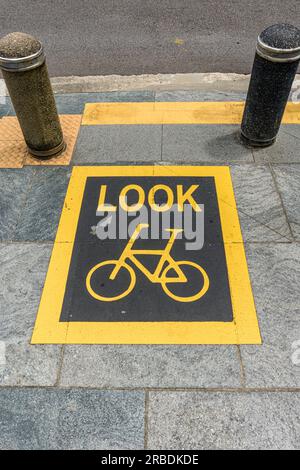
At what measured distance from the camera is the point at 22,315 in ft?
11.6

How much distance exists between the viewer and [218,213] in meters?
4.28

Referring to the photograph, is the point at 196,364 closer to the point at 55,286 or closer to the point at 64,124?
the point at 55,286

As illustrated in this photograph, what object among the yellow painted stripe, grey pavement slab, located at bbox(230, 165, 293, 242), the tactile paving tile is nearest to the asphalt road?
the yellow painted stripe

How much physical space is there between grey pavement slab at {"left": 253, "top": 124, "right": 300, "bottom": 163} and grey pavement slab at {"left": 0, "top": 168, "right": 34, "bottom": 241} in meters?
2.92

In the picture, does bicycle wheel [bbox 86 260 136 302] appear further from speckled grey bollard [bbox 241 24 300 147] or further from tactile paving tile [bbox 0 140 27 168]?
speckled grey bollard [bbox 241 24 300 147]

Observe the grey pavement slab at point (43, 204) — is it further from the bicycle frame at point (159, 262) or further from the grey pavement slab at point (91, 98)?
the grey pavement slab at point (91, 98)

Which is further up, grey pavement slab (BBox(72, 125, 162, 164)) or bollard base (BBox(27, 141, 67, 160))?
bollard base (BBox(27, 141, 67, 160))

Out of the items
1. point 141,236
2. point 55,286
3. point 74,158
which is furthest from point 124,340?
point 74,158

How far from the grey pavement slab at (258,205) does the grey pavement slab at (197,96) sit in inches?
66.7

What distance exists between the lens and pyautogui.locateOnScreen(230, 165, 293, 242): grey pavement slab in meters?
4.09

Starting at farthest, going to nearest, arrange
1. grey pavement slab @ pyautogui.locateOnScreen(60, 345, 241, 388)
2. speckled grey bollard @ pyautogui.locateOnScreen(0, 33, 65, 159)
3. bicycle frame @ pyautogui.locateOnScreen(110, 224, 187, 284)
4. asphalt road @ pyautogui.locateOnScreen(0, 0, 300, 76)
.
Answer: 1. asphalt road @ pyautogui.locateOnScreen(0, 0, 300, 76)
2. speckled grey bollard @ pyautogui.locateOnScreen(0, 33, 65, 159)
3. bicycle frame @ pyautogui.locateOnScreen(110, 224, 187, 284)
4. grey pavement slab @ pyautogui.locateOnScreen(60, 345, 241, 388)

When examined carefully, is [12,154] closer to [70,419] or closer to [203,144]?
[203,144]

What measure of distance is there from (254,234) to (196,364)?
61.8 inches

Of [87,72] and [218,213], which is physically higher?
[218,213]
